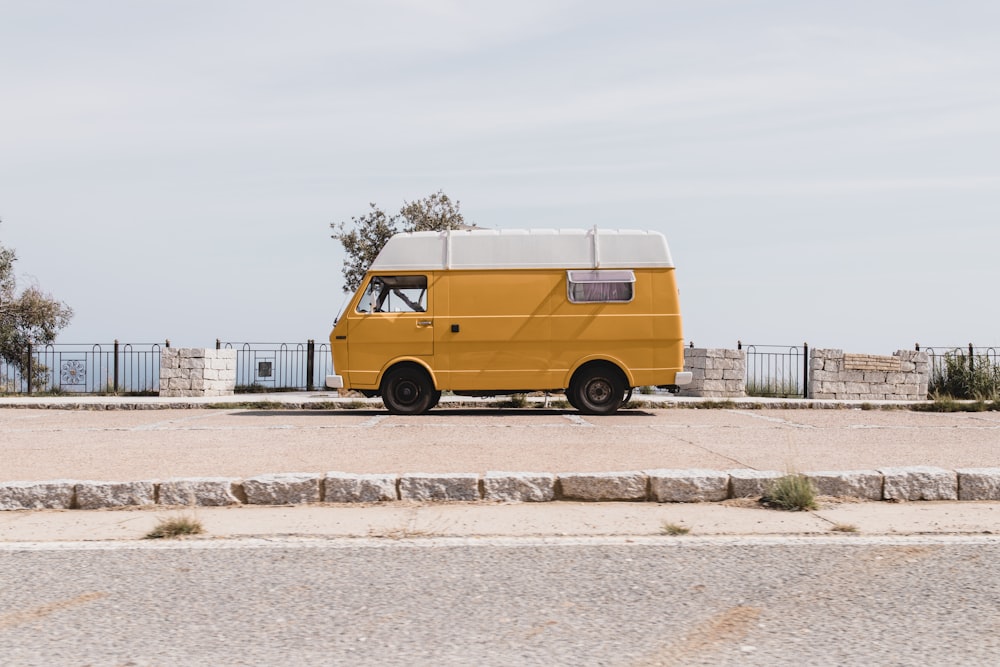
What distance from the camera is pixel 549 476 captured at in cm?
739

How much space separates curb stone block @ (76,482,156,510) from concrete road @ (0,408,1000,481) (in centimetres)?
72

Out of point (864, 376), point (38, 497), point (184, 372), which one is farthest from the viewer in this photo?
point (184, 372)

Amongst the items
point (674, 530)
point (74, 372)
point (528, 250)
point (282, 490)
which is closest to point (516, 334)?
point (528, 250)

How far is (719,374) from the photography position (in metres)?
21.9

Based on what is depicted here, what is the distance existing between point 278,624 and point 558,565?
5.51ft

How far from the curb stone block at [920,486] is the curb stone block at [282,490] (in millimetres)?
4455

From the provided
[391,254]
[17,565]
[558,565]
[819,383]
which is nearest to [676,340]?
[391,254]

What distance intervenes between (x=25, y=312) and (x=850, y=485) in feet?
92.5

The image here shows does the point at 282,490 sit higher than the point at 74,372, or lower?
lower

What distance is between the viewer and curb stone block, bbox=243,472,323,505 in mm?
7223

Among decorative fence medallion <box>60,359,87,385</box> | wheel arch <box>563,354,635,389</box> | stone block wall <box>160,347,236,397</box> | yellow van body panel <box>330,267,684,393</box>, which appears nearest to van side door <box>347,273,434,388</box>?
yellow van body panel <box>330,267,684,393</box>

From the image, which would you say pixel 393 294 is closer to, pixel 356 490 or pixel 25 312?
pixel 356 490

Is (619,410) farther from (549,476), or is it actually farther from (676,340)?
(549,476)

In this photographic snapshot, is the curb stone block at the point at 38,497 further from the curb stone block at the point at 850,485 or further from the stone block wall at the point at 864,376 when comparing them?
the stone block wall at the point at 864,376
